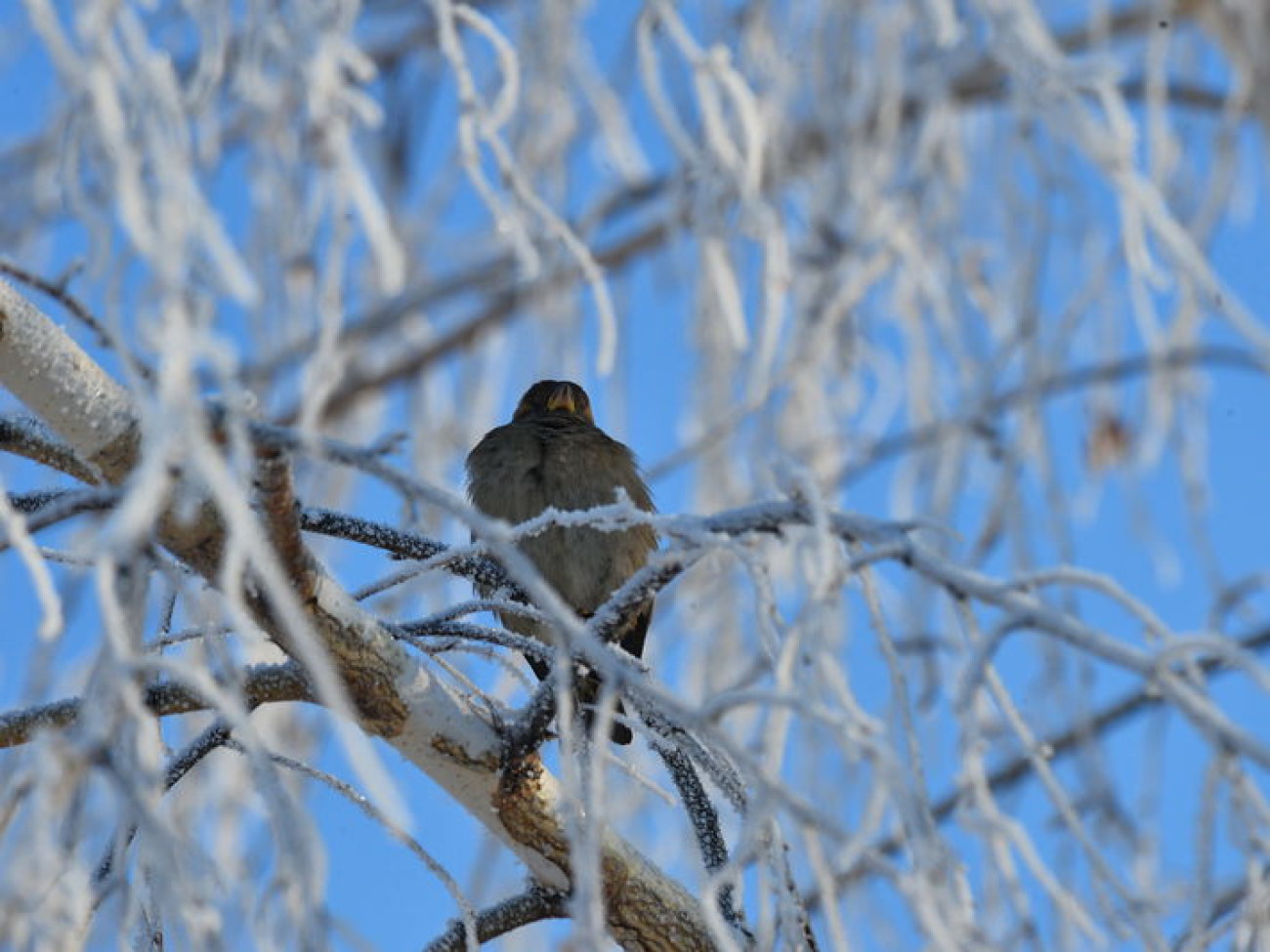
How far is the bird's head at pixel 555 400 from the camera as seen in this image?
3.93 m

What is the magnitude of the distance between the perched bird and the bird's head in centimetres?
21

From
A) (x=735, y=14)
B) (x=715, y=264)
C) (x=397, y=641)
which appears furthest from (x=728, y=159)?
(x=735, y=14)

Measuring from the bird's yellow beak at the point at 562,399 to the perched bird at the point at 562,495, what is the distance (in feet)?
0.69

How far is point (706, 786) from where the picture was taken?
209 cm

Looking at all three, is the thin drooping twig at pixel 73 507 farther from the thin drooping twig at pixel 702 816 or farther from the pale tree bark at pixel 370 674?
the thin drooping twig at pixel 702 816

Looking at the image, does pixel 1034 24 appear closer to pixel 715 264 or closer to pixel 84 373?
pixel 715 264

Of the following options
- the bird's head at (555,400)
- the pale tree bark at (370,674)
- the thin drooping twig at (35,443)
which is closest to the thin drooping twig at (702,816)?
the pale tree bark at (370,674)

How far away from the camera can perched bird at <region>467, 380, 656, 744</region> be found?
11.6 ft

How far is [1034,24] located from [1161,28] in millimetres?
426

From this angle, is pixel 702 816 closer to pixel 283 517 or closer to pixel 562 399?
pixel 283 517

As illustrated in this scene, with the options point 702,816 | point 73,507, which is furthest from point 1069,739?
point 73,507

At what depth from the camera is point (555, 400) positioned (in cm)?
394

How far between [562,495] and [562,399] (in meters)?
0.46

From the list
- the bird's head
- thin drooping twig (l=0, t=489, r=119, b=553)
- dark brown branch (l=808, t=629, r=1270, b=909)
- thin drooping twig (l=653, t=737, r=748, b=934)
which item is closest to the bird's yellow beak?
the bird's head
